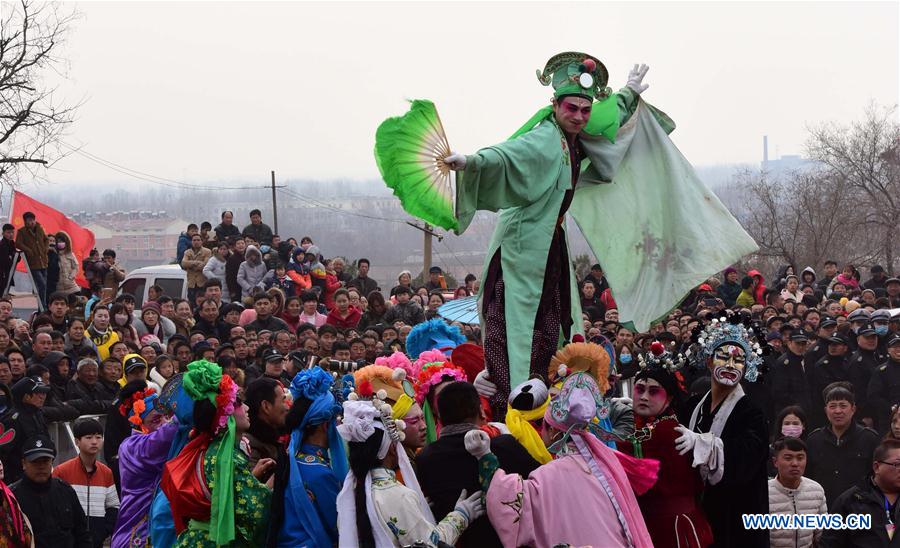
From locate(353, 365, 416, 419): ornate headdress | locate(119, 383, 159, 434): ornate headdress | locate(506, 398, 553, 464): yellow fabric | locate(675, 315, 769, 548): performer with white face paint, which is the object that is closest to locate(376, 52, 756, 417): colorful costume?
locate(353, 365, 416, 419): ornate headdress

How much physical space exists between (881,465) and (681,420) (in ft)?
4.29

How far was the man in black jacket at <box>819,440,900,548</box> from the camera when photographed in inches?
271

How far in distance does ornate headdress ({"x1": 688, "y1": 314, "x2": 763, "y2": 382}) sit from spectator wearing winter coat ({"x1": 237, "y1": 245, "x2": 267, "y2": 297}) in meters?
10.5

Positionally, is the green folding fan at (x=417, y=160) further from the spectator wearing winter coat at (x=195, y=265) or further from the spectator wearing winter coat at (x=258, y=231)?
the spectator wearing winter coat at (x=258, y=231)

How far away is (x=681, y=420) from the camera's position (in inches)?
261

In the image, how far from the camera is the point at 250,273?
16531 mm

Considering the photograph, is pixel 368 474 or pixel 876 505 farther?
pixel 876 505

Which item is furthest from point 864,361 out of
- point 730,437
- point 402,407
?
point 402,407

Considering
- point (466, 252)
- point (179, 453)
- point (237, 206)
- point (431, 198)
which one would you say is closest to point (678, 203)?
point (431, 198)

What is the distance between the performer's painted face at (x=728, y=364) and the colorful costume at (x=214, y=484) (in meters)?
2.26

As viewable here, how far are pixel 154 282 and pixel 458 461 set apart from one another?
40.4 feet

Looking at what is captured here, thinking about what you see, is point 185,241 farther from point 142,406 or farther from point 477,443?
point 477,443

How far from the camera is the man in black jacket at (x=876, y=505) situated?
689 cm

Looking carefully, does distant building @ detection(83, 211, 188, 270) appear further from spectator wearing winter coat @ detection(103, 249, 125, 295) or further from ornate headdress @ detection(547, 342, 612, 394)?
ornate headdress @ detection(547, 342, 612, 394)
